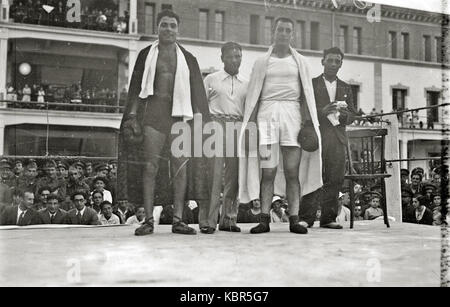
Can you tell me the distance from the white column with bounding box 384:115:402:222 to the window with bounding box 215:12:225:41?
223 centimetres

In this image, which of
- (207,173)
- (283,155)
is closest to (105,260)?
(207,173)

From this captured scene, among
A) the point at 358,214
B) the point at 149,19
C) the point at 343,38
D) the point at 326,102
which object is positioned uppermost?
the point at 149,19

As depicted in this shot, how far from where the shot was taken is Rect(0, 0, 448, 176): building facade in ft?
17.7

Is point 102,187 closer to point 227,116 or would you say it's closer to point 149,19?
point 149,19

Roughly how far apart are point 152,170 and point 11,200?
2.47m

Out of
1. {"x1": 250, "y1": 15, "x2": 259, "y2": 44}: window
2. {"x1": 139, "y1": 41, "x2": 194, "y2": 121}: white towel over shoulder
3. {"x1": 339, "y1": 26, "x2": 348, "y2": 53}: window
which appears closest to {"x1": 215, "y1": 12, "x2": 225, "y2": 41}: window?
{"x1": 250, "y1": 15, "x2": 259, "y2": 44}: window

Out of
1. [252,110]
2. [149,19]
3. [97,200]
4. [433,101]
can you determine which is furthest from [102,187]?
[433,101]

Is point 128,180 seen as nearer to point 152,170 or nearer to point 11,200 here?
point 152,170

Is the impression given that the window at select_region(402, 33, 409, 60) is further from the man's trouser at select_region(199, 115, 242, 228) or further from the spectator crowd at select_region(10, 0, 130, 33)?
the spectator crowd at select_region(10, 0, 130, 33)

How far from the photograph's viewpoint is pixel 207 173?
13.7 feet

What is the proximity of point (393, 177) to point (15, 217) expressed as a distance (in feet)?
14.0

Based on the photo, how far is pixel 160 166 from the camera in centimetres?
Result: 411

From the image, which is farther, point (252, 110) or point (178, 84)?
point (252, 110)

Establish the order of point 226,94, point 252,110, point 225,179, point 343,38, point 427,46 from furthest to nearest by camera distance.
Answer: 1. point 427,46
2. point 343,38
3. point 225,179
4. point 226,94
5. point 252,110
